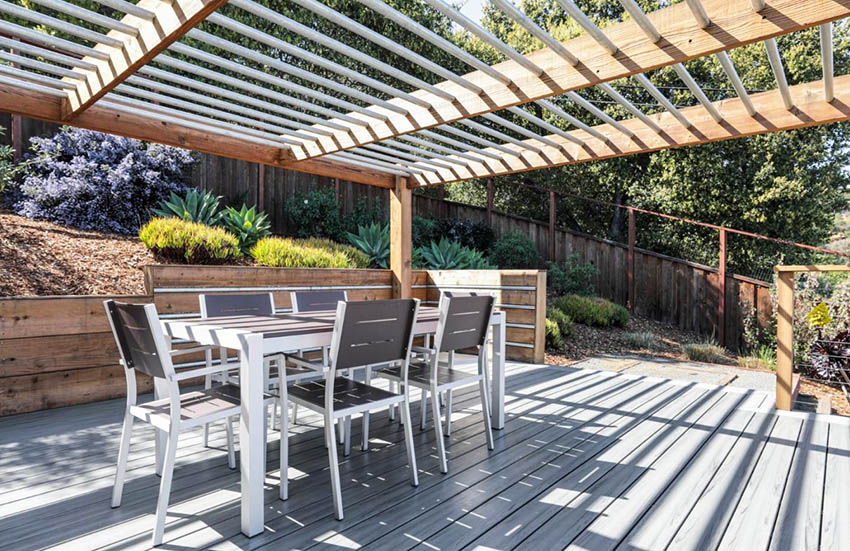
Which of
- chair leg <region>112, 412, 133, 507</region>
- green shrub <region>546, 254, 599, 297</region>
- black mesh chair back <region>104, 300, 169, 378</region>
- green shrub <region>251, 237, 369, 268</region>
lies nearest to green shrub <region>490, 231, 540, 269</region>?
green shrub <region>546, 254, 599, 297</region>

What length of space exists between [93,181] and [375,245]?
11.8 feet

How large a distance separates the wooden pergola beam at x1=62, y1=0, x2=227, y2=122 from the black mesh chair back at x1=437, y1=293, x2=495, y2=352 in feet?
5.88

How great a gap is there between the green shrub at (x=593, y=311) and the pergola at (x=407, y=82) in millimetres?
4063

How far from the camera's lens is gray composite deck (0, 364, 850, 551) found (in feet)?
6.86

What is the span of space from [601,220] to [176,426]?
11243 mm

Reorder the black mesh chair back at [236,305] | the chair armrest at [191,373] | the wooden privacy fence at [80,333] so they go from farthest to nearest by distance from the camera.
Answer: the wooden privacy fence at [80,333]
the black mesh chair back at [236,305]
the chair armrest at [191,373]

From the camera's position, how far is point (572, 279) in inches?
366

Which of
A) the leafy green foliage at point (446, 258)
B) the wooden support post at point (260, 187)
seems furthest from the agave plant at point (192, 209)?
the leafy green foliage at point (446, 258)

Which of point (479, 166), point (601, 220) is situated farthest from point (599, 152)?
point (601, 220)

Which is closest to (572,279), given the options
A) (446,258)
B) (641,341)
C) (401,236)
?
(641,341)

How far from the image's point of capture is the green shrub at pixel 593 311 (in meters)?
8.39

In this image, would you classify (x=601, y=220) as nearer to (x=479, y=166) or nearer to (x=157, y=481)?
(x=479, y=166)

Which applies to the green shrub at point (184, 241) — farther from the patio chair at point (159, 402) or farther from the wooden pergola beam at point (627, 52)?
the patio chair at point (159, 402)

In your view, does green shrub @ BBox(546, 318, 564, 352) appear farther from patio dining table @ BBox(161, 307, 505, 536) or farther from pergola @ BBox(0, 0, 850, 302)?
patio dining table @ BBox(161, 307, 505, 536)
